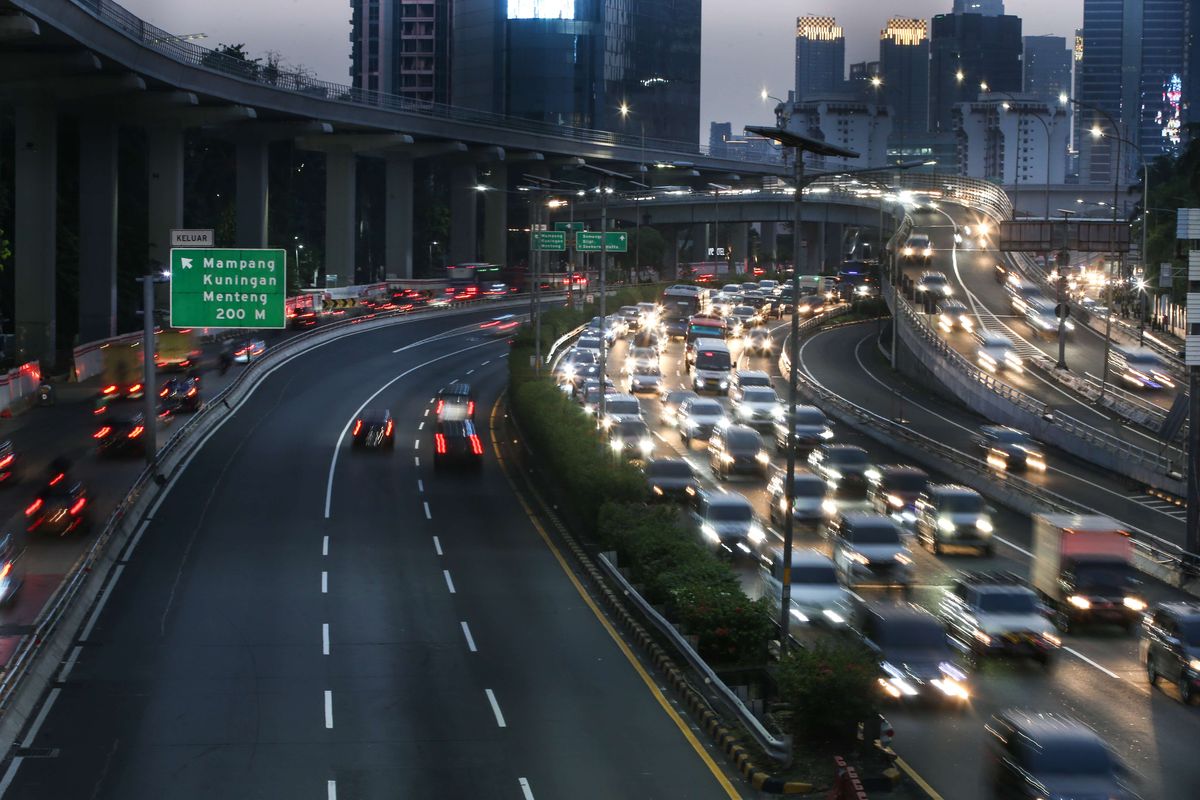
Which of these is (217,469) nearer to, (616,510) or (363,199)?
(616,510)

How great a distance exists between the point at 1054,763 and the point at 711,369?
48.3 meters

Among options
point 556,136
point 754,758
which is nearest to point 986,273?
point 556,136

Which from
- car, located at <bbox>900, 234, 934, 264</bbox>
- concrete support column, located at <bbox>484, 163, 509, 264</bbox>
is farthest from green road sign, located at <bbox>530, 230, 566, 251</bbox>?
concrete support column, located at <bbox>484, 163, 509, 264</bbox>

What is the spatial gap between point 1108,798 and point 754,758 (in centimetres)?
527

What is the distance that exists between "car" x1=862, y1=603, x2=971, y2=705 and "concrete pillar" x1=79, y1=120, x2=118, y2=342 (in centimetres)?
6045

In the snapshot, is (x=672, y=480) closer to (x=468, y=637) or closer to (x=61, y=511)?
(x=468, y=637)

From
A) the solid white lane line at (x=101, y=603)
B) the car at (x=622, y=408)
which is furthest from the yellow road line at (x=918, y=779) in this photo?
the car at (x=622, y=408)

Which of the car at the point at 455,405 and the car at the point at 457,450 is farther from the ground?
the car at the point at 455,405

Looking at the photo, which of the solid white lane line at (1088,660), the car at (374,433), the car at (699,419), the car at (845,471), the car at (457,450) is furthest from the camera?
the car at (699,419)

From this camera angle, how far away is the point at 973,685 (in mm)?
26062

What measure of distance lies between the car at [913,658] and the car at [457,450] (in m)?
25.2

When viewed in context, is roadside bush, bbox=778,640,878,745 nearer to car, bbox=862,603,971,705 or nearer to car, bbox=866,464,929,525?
car, bbox=862,603,971,705

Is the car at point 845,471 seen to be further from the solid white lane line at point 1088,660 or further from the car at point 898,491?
the solid white lane line at point 1088,660

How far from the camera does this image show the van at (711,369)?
65500mm
